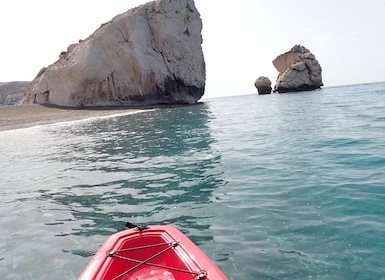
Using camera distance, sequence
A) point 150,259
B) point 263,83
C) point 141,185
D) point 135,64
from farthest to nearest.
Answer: point 263,83
point 135,64
point 141,185
point 150,259

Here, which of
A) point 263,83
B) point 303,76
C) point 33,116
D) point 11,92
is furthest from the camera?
point 11,92

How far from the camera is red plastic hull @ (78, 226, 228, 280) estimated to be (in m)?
3.65

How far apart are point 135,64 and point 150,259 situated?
47225 mm

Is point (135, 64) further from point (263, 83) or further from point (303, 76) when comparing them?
point (303, 76)

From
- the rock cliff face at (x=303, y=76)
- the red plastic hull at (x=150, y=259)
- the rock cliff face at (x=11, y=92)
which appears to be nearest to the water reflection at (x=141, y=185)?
the red plastic hull at (x=150, y=259)

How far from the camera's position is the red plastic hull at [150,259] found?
365cm

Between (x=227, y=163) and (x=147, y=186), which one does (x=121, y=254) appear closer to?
(x=147, y=186)

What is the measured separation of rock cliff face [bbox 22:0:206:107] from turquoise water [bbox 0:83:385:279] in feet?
118

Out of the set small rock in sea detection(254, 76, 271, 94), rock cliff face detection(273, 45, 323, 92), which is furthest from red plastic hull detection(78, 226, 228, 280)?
small rock in sea detection(254, 76, 271, 94)

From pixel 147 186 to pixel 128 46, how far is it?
44350 millimetres

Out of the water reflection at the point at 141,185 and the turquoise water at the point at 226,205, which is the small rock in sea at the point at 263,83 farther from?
the turquoise water at the point at 226,205

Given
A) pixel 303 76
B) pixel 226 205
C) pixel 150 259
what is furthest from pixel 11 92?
pixel 150 259

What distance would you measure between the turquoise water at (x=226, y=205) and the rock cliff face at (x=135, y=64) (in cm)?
3589

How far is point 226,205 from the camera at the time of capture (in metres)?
6.71
